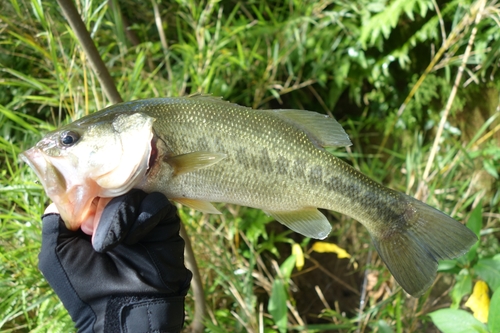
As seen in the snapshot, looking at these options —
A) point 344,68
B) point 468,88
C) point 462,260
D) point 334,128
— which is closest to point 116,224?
point 334,128

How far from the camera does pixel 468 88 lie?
9.78ft

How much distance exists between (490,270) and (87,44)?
6.91 ft

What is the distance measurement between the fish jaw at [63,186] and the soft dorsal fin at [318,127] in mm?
751

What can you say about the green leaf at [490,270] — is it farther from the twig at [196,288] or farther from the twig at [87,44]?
the twig at [87,44]

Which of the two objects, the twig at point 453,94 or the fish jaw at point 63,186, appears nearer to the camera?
the fish jaw at point 63,186

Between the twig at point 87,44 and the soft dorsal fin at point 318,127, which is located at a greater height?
the twig at point 87,44

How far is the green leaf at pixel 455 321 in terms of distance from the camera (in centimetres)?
169

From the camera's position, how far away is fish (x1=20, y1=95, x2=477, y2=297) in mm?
1272

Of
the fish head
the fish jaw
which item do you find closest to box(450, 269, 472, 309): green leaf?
the fish head

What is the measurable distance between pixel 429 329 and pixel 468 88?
6.05 ft

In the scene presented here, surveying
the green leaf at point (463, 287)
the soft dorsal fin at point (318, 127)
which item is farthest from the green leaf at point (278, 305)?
the soft dorsal fin at point (318, 127)

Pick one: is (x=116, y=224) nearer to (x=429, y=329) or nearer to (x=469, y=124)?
(x=429, y=329)

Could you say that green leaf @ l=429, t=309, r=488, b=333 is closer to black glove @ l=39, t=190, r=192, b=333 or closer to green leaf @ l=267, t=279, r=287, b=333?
green leaf @ l=267, t=279, r=287, b=333

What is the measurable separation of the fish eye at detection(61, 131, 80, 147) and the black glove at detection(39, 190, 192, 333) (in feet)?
0.77
